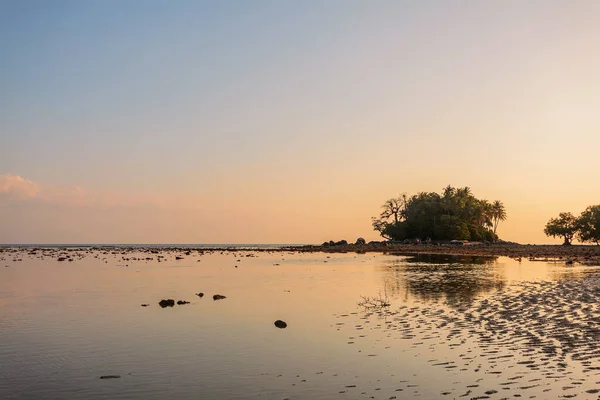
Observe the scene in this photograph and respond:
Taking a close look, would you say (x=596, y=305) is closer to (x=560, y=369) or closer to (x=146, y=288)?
(x=560, y=369)

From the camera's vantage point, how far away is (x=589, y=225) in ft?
520

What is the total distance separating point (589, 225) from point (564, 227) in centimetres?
1112

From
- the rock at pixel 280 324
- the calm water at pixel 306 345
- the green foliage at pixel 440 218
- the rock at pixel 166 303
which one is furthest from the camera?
the green foliage at pixel 440 218

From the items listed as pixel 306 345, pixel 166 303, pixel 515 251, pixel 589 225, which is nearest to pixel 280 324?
pixel 306 345

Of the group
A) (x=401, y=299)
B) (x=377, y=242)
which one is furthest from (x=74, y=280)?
(x=377, y=242)

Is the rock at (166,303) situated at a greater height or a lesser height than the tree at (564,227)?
lesser

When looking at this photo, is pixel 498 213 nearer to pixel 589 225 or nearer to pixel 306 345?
pixel 589 225

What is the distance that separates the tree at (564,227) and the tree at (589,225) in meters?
2.65

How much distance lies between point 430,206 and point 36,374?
148 m

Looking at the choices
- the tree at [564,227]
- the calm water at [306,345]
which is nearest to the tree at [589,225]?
the tree at [564,227]

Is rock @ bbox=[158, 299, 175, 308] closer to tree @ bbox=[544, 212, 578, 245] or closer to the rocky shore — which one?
the rocky shore

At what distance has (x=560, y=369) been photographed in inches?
613

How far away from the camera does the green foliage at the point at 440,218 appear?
15350 centimetres

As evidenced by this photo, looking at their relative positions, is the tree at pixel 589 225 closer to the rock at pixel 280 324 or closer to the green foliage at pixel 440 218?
the green foliage at pixel 440 218
